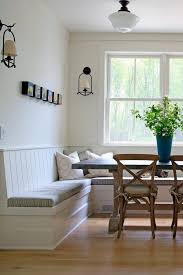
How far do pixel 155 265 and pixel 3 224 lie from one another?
59.2 inches

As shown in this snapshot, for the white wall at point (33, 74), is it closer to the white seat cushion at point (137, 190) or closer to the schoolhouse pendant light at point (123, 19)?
the schoolhouse pendant light at point (123, 19)

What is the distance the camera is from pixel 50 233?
15.0 feet

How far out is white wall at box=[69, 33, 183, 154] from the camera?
25.4 feet

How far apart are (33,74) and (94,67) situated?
230cm

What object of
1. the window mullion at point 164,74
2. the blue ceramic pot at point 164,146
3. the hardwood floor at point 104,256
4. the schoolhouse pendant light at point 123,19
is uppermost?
the schoolhouse pendant light at point 123,19

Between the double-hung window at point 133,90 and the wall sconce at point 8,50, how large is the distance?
3267mm

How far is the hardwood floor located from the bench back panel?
27.6 inches

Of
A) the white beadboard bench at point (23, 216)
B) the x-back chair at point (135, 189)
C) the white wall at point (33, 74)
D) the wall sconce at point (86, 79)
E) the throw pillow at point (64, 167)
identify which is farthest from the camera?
the wall sconce at point (86, 79)

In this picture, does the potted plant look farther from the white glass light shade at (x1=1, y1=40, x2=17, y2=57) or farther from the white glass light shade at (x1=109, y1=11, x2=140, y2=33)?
the white glass light shade at (x1=1, y1=40, x2=17, y2=57)

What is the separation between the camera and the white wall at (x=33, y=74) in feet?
15.9

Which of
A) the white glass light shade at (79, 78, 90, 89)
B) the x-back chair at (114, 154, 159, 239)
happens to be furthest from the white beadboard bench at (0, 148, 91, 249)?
the white glass light shade at (79, 78, 90, 89)

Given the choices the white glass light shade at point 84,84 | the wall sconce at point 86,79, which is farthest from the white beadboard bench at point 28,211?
the wall sconce at point 86,79

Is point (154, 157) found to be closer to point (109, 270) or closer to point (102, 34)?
point (109, 270)

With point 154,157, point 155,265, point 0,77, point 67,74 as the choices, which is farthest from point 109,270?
point 67,74
